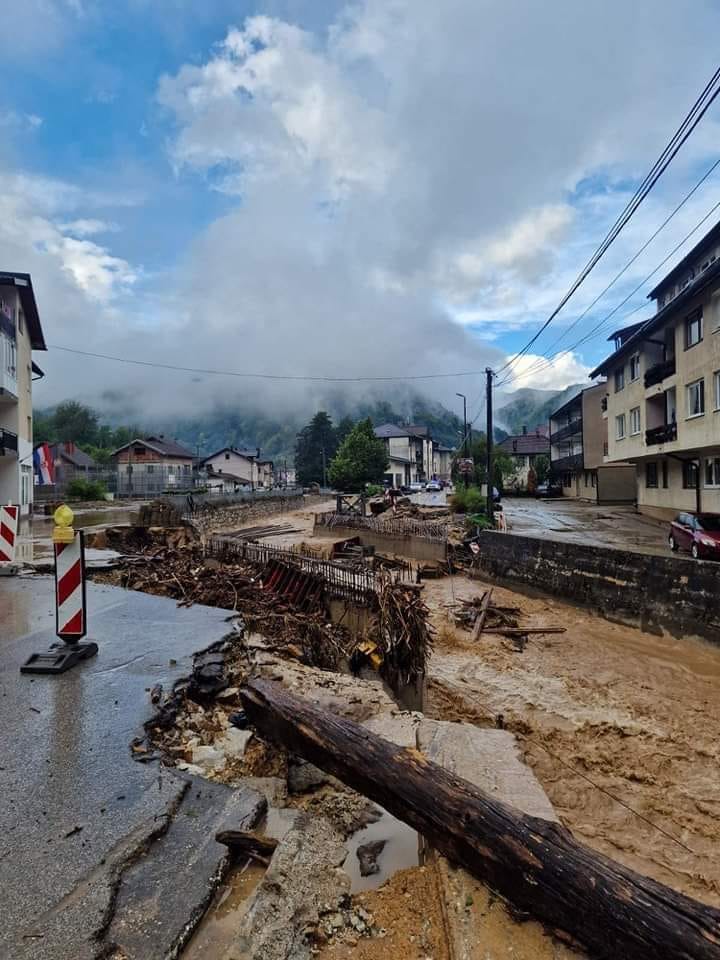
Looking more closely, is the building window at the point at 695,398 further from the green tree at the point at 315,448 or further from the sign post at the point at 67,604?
the green tree at the point at 315,448

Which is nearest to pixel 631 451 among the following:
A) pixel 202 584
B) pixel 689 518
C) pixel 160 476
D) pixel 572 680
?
pixel 689 518

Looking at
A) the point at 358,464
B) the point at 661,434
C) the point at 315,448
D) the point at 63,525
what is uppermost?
the point at 315,448

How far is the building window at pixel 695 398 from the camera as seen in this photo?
19156mm

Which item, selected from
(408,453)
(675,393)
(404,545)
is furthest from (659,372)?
(408,453)

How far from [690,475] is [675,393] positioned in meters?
3.76

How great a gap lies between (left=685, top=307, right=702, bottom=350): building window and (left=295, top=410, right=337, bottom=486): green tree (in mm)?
66943

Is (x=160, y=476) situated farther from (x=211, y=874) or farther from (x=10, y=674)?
(x=211, y=874)

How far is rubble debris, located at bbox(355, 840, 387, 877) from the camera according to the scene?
2.86 m

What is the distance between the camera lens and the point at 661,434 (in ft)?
73.7

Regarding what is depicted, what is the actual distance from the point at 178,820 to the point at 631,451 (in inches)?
1135

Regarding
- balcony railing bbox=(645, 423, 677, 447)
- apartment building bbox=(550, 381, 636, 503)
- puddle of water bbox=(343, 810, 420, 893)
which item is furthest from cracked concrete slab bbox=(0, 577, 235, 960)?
apartment building bbox=(550, 381, 636, 503)

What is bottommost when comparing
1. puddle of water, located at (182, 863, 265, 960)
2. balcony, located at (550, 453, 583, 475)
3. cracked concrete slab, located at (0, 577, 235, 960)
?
puddle of water, located at (182, 863, 265, 960)

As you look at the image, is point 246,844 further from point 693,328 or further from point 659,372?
point 659,372

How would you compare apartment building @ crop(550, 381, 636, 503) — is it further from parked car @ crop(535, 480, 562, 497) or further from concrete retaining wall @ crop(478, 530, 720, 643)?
concrete retaining wall @ crop(478, 530, 720, 643)
